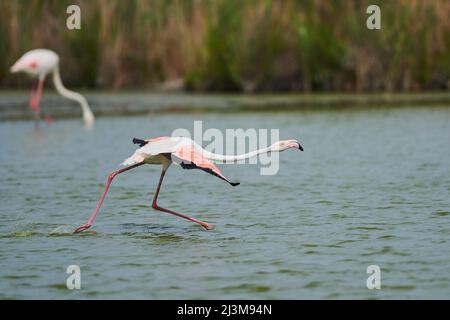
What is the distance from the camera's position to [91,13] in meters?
29.5

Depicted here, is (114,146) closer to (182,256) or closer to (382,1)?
(182,256)

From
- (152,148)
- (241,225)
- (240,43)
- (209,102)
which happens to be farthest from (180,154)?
(240,43)

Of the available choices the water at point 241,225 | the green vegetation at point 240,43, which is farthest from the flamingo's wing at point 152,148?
the green vegetation at point 240,43

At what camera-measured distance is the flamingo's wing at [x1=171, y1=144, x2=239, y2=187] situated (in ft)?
27.7

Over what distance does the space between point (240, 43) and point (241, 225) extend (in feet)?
58.5

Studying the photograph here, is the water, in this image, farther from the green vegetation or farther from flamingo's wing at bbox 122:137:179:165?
the green vegetation

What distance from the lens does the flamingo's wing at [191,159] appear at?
844 cm

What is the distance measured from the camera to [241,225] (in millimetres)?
9648

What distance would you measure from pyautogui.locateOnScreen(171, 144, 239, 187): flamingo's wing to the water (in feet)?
2.15

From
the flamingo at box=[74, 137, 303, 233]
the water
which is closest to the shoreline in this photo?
the water

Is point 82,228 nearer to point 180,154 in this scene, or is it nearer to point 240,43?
point 180,154

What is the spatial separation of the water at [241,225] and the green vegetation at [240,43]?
962 centimetres

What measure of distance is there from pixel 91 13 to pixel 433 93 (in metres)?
9.67

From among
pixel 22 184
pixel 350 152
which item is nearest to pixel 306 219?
pixel 22 184
